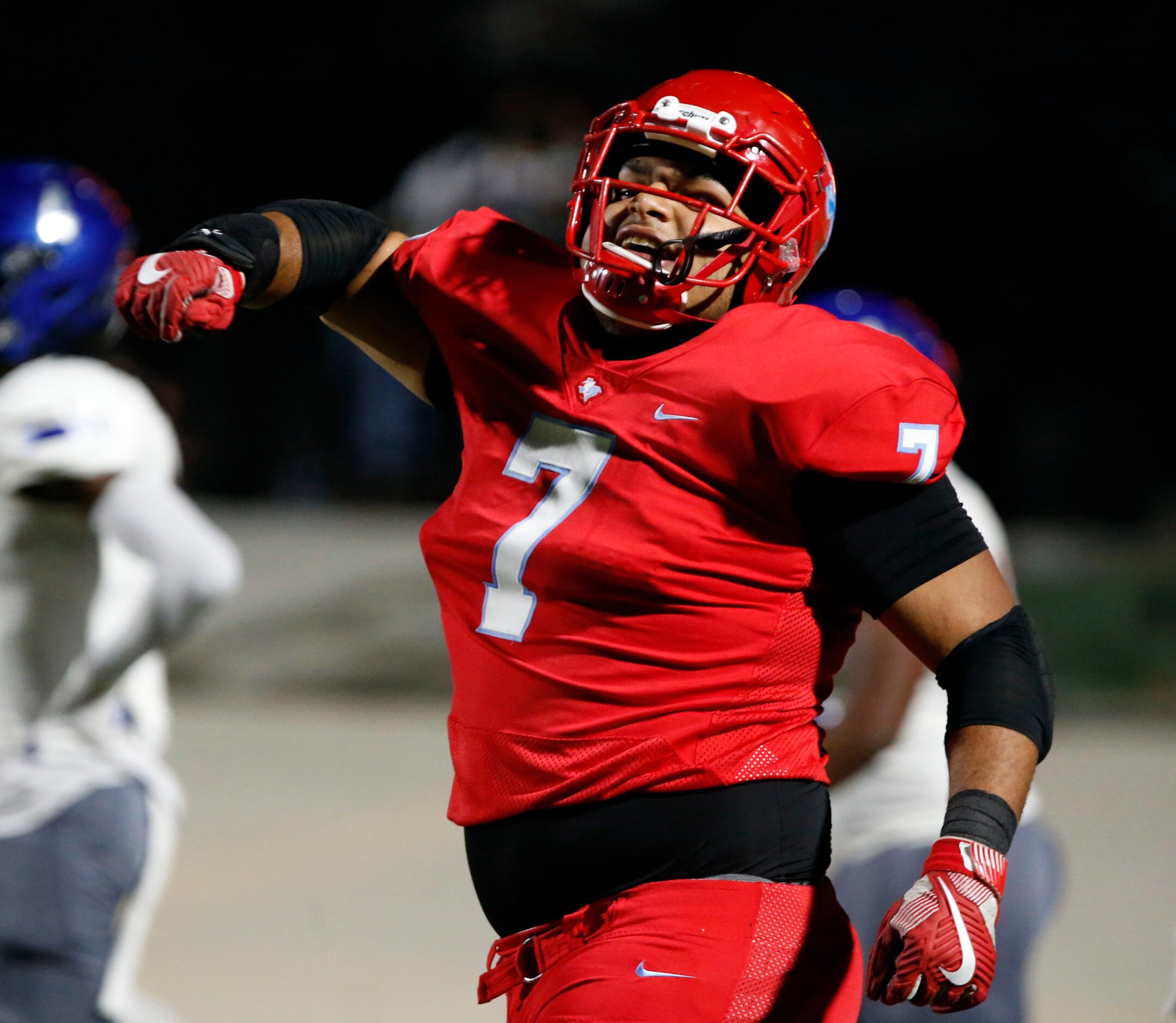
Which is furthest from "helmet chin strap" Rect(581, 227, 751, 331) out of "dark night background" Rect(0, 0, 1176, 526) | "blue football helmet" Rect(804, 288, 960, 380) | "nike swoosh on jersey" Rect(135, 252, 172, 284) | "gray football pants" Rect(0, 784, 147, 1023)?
"dark night background" Rect(0, 0, 1176, 526)

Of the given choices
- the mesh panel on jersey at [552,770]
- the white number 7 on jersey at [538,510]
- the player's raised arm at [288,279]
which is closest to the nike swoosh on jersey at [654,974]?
the mesh panel on jersey at [552,770]

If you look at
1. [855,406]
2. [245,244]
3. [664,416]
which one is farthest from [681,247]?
[245,244]

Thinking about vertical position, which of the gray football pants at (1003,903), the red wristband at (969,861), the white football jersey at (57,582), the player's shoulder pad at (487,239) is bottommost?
the gray football pants at (1003,903)

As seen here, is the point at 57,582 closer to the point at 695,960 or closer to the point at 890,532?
the point at 695,960

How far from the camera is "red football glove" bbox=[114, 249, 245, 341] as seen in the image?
6.28 ft

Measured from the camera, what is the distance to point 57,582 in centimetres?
278

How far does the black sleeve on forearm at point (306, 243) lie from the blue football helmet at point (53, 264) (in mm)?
930

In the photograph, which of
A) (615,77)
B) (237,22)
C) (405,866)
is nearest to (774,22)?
(615,77)

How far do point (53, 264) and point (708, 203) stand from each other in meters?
1.57

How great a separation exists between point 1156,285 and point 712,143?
35.6ft

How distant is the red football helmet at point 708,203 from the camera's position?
2.02m

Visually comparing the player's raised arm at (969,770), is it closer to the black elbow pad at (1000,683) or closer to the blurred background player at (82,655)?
the black elbow pad at (1000,683)

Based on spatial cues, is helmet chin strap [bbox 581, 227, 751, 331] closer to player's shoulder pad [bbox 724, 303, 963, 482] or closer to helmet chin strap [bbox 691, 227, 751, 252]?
helmet chin strap [bbox 691, 227, 751, 252]

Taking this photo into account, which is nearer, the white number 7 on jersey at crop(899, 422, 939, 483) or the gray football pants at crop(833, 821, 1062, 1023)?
the white number 7 on jersey at crop(899, 422, 939, 483)
